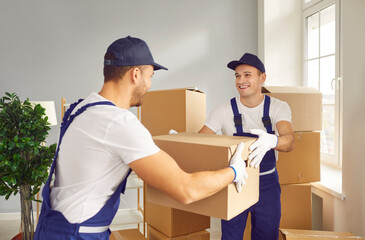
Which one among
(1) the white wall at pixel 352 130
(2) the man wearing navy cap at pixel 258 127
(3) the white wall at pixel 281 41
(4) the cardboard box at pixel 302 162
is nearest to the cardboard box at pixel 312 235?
(2) the man wearing navy cap at pixel 258 127

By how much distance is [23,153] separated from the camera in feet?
6.80

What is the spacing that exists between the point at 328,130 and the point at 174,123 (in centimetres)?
146

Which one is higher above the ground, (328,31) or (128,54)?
(328,31)

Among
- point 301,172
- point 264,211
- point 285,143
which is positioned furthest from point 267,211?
point 301,172

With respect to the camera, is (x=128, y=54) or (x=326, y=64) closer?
(x=128, y=54)

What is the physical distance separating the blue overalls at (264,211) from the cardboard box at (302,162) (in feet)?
1.55

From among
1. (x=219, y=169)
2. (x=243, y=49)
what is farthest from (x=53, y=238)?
(x=243, y=49)

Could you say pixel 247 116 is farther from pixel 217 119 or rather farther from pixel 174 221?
pixel 174 221

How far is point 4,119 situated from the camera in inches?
79.0

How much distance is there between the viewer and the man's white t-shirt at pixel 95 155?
93 centimetres

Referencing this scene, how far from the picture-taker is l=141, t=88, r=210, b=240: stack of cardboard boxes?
75.6 inches

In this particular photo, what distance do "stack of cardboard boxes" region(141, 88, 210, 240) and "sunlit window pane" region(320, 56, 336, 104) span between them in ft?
3.83

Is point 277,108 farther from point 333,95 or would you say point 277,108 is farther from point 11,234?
point 11,234

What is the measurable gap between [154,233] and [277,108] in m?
1.15
